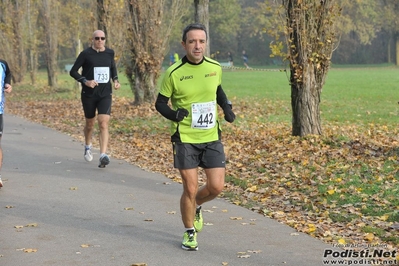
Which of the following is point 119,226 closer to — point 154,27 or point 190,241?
point 190,241

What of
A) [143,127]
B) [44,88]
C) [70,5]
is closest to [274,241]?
[143,127]

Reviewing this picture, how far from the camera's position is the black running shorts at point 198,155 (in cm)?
749

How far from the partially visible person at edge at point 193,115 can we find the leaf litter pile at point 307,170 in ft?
4.30

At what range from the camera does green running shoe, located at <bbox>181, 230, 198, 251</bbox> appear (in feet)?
24.4

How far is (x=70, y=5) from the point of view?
61.8 metres

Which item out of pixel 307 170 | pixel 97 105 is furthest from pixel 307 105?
pixel 97 105

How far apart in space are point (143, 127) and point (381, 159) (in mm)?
8450

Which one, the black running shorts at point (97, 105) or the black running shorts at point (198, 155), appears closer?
the black running shorts at point (198, 155)

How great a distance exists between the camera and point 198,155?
24.9 ft

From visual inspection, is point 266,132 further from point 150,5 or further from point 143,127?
point 150,5

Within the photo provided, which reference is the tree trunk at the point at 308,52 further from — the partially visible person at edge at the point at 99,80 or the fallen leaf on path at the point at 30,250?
the fallen leaf on path at the point at 30,250

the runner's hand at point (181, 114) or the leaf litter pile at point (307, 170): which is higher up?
the runner's hand at point (181, 114)

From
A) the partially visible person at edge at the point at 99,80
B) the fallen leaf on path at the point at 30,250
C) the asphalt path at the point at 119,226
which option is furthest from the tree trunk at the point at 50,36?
the fallen leaf on path at the point at 30,250

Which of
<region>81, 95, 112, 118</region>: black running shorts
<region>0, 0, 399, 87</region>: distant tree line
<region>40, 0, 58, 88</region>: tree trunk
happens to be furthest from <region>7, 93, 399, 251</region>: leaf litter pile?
<region>40, 0, 58, 88</region>: tree trunk
